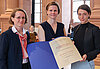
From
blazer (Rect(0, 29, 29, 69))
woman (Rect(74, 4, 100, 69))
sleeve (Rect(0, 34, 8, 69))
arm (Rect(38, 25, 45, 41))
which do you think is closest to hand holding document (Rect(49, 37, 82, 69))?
woman (Rect(74, 4, 100, 69))

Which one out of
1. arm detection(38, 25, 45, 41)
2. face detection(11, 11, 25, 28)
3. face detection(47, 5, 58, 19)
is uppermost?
face detection(47, 5, 58, 19)

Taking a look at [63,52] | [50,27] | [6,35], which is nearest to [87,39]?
[63,52]

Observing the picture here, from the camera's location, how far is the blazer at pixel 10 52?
210 centimetres

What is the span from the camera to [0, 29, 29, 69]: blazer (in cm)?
210

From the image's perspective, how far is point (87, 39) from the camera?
2.30 metres

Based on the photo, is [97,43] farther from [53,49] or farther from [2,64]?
[2,64]

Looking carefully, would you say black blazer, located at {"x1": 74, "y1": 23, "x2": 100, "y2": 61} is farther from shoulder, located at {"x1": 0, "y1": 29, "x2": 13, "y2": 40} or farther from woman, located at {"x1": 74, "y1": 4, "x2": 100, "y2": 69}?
shoulder, located at {"x1": 0, "y1": 29, "x2": 13, "y2": 40}

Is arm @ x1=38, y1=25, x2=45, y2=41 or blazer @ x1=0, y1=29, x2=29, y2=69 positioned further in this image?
arm @ x1=38, y1=25, x2=45, y2=41

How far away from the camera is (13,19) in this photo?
2.30 meters

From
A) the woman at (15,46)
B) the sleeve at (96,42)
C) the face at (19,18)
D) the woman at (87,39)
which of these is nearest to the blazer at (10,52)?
the woman at (15,46)

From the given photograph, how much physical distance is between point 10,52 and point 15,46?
0.10m

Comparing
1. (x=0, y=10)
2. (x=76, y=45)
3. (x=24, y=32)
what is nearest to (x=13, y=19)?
(x=24, y=32)

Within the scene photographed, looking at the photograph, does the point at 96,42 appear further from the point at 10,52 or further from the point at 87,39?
the point at 10,52

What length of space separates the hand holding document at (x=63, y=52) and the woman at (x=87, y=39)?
0.63 feet
